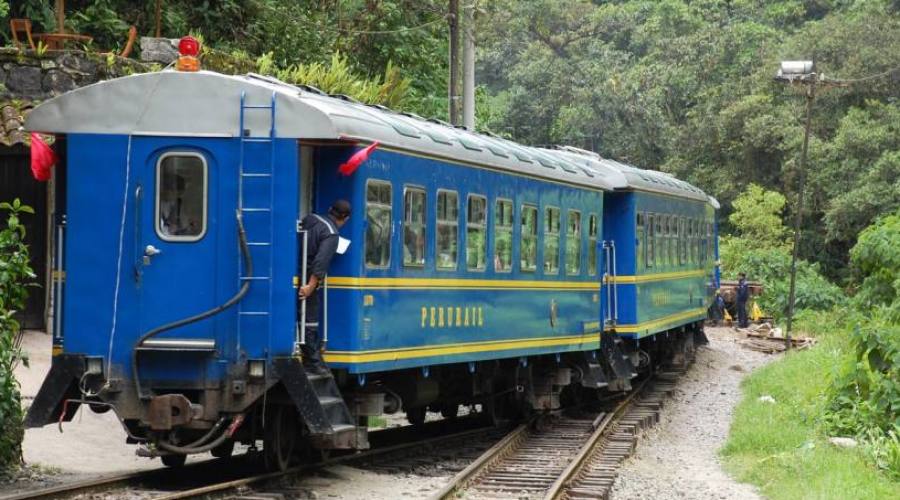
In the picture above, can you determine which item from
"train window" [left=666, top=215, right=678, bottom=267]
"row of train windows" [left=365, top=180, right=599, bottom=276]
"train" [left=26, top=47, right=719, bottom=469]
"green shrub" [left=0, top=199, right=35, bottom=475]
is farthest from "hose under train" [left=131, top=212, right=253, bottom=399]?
"train window" [left=666, top=215, right=678, bottom=267]

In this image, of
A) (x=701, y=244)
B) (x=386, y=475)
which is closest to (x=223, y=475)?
(x=386, y=475)

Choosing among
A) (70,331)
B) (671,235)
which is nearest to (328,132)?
(70,331)

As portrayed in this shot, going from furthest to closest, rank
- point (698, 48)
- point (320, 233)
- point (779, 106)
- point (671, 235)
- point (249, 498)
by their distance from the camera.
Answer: point (698, 48)
point (779, 106)
point (671, 235)
point (320, 233)
point (249, 498)

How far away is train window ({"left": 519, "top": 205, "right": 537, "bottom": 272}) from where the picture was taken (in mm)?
15320

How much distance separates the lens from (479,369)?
1510cm

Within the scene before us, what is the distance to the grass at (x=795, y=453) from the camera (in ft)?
38.7

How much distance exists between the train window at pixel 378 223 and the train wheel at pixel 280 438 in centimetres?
143

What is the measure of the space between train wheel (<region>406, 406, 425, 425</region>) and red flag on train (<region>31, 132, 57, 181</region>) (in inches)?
246

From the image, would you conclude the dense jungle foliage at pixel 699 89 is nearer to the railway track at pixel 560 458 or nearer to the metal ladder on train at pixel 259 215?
the railway track at pixel 560 458

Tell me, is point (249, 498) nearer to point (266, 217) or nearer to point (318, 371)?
point (318, 371)

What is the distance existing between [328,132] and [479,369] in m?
5.27

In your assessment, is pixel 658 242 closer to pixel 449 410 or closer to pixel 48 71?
pixel 449 410

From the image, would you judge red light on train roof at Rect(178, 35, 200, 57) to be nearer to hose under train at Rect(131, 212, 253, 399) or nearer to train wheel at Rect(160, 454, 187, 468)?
hose under train at Rect(131, 212, 253, 399)

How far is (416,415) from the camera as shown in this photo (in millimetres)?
16188
